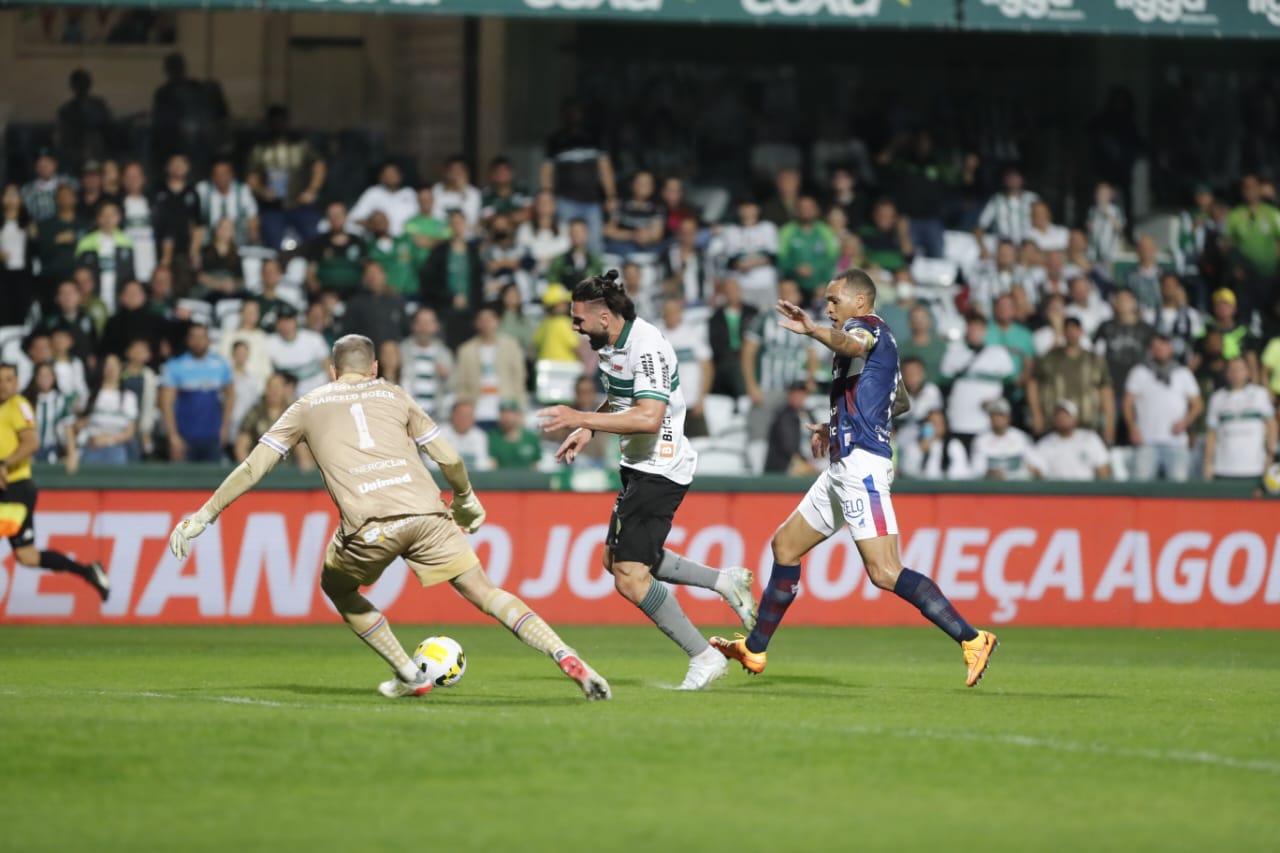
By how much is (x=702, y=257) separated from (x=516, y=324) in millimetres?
2585

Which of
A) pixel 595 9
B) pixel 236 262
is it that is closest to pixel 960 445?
pixel 595 9

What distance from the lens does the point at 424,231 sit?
2139 cm

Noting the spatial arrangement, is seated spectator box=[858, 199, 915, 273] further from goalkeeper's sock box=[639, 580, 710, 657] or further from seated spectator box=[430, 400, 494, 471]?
goalkeeper's sock box=[639, 580, 710, 657]

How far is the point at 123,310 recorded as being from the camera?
64.3 ft

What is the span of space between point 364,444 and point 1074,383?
468 inches

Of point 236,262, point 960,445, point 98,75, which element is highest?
point 98,75

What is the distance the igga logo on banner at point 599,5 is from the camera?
802 inches

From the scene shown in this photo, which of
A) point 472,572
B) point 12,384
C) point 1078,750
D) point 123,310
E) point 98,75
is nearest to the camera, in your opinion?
point 1078,750

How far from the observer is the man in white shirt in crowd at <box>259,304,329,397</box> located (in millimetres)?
19375

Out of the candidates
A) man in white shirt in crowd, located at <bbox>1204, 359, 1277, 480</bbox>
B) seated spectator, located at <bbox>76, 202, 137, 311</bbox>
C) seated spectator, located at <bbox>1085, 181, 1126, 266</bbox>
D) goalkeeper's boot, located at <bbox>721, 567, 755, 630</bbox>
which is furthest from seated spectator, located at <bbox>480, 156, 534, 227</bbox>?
goalkeeper's boot, located at <bbox>721, 567, 755, 630</bbox>

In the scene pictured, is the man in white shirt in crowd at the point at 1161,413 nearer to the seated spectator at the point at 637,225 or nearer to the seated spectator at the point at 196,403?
the seated spectator at the point at 637,225

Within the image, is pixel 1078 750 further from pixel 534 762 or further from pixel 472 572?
pixel 472 572

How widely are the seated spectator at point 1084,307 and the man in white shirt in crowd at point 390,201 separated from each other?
725 centimetres

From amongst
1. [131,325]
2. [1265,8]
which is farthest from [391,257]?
[1265,8]
